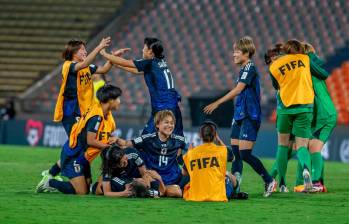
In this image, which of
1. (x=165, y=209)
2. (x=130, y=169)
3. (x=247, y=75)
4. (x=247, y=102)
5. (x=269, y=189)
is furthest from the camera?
(x=247, y=102)

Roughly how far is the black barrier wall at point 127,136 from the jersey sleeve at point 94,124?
10412mm

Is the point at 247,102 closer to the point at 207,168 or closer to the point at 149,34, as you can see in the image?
the point at 207,168

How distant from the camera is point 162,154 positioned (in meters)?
10.7

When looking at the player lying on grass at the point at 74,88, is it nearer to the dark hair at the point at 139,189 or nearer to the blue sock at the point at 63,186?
the blue sock at the point at 63,186

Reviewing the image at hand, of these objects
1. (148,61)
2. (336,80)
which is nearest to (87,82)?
(148,61)

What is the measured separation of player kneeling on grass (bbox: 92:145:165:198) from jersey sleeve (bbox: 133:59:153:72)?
3.63 feet

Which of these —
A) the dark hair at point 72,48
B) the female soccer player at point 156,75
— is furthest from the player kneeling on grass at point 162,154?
the dark hair at point 72,48

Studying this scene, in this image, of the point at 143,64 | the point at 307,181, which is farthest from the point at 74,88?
the point at 307,181

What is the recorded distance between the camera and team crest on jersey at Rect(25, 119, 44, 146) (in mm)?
24798

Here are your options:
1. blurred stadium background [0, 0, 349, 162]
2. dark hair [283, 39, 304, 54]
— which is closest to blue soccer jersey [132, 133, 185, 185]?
dark hair [283, 39, 304, 54]

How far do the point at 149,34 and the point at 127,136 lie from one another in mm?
6206

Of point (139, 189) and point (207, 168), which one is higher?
point (207, 168)

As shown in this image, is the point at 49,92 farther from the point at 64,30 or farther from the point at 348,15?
the point at 348,15

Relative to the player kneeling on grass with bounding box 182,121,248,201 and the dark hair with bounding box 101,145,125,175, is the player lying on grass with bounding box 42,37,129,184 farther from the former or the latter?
the player kneeling on grass with bounding box 182,121,248,201
